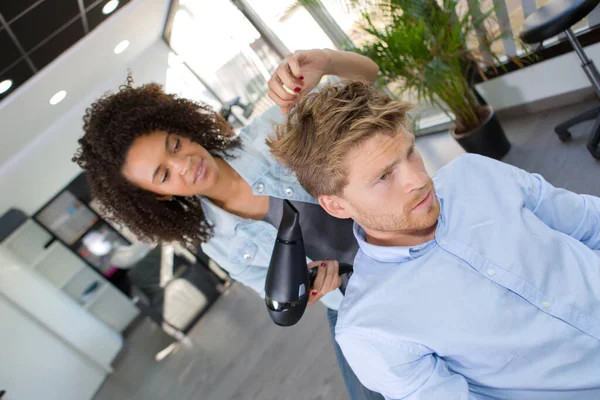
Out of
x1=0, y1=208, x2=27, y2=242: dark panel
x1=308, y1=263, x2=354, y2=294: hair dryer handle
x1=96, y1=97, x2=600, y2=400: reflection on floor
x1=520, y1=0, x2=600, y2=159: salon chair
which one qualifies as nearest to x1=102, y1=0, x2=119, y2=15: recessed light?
x1=0, y1=208, x2=27, y2=242: dark panel

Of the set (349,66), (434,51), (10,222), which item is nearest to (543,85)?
(434,51)

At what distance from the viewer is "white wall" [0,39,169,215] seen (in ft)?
13.1

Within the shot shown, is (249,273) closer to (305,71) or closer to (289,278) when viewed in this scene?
(289,278)

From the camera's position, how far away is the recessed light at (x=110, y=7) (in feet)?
10.6

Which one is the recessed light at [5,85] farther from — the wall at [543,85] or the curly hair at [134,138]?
the wall at [543,85]

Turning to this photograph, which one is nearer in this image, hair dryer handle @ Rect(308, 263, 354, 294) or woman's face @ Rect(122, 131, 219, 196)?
hair dryer handle @ Rect(308, 263, 354, 294)

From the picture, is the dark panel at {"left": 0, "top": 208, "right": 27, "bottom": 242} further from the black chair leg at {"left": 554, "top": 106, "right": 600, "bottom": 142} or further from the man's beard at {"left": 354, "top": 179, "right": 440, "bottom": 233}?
the black chair leg at {"left": 554, "top": 106, "right": 600, "bottom": 142}

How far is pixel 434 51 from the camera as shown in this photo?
265cm

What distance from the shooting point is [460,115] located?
117 inches

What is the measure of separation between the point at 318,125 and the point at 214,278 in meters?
3.50

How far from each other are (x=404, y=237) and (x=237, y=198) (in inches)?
29.6

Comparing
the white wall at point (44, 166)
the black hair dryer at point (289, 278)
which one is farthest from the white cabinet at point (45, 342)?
the black hair dryer at point (289, 278)

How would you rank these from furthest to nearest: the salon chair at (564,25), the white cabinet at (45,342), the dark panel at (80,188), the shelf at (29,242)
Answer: the dark panel at (80,188) → the shelf at (29,242) → the white cabinet at (45,342) → the salon chair at (564,25)

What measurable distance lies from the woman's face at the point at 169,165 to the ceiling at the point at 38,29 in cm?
144
